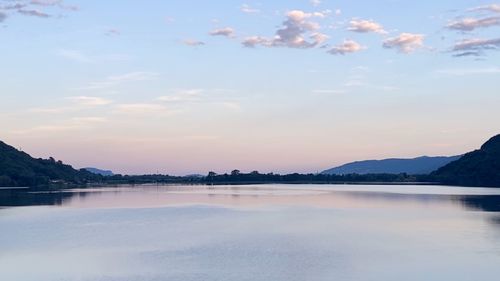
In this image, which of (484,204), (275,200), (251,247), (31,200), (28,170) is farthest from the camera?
(28,170)

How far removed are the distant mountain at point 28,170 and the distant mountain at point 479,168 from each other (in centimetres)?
9337

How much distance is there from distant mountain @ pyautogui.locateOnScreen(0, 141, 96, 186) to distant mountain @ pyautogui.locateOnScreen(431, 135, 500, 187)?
93373 millimetres

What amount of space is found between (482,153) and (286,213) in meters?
87.1

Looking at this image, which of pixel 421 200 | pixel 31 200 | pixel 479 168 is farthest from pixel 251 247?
pixel 479 168

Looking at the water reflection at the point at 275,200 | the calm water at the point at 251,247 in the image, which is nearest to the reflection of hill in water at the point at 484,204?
the water reflection at the point at 275,200

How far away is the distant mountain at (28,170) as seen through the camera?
422ft

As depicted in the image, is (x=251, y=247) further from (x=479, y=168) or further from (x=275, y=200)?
(x=479, y=168)

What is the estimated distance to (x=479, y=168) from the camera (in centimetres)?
12125

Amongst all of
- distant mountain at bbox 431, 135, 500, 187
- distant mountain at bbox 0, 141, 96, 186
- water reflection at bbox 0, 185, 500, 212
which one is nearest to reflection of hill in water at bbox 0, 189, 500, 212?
water reflection at bbox 0, 185, 500, 212

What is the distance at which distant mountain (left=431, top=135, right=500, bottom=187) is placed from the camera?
377 ft

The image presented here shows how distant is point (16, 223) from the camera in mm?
39125

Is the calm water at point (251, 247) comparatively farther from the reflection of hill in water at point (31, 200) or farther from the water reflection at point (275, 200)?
the reflection of hill in water at point (31, 200)

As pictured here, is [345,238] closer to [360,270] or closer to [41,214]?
[360,270]

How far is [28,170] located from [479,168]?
100266 mm
